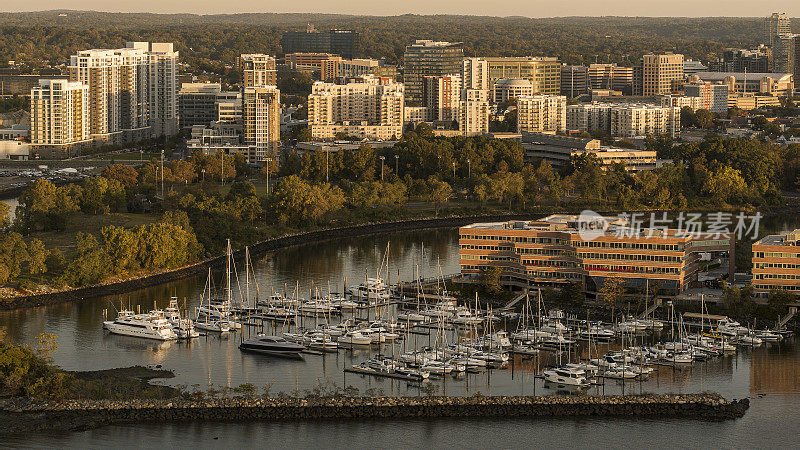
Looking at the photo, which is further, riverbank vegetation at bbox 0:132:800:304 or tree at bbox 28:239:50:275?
riverbank vegetation at bbox 0:132:800:304

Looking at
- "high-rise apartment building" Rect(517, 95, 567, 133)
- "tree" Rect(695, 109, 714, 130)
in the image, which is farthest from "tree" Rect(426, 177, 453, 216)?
"tree" Rect(695, 109, 714, 130)

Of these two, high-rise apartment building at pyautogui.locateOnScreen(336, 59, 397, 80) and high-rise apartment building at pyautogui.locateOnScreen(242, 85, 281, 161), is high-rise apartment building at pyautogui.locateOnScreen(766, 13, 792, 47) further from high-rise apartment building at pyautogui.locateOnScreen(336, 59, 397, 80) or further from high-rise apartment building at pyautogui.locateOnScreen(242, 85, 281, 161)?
high-rise apartment building at pyautogui.locateOnScreen(242, 85, 281, 161)

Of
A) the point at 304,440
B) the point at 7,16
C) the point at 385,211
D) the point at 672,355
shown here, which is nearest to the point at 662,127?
the point at 385,211

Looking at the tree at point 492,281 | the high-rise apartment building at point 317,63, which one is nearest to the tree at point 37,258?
the tree at point 492,281

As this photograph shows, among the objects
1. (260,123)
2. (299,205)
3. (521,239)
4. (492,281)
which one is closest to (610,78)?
(260,123)

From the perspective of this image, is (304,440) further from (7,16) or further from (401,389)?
(7,16)

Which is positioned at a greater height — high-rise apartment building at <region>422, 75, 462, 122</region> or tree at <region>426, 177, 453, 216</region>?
high-rise apartment building at <region>422, 75, 462, 122</region>
